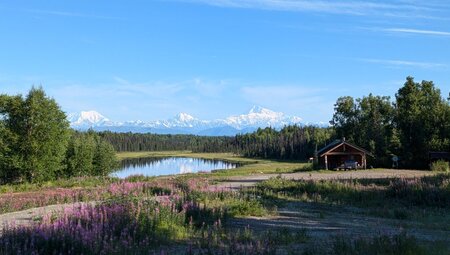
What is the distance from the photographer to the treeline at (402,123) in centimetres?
6900

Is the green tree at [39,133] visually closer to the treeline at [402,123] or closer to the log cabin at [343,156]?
the log cabin at [343,156]

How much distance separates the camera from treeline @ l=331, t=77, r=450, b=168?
69000 mm

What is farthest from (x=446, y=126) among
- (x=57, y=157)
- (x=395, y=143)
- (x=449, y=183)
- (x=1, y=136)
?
(x=1, y=136)

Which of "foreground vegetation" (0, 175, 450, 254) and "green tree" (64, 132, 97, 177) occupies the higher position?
"green tree" (64, 132, 97, 177)

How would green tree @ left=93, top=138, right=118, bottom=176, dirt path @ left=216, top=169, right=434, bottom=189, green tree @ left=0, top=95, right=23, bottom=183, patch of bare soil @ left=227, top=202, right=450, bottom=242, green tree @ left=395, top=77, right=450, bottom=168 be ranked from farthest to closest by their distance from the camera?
green tree @ left=93, top=138, right=118, bottom=176 < green tree @ left=395, top=77, right=450, bottom=168 < green tree @ left=0, top=95, right=23, bottom=183 < dirt path @ left=216, top=169, right=434, bottom=189 < patch of bare soil @ left=227, top=202, right=450, bottom=242


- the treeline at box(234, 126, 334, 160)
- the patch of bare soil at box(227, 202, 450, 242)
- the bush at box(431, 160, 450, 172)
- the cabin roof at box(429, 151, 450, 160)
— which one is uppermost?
the treeline at box(234, 126, 334, 160)

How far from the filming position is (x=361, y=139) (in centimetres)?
8069

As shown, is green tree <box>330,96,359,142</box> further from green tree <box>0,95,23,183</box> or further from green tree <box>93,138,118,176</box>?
green tree <box>0,95,23,183</box>

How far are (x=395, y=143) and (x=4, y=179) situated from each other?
183ft

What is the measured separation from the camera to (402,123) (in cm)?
7475

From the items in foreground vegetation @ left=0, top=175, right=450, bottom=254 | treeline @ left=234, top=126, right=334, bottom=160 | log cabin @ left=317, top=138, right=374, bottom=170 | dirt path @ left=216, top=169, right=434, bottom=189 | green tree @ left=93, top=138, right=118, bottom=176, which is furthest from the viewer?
treeline @ left=234, top=126, right=334, bottom=160

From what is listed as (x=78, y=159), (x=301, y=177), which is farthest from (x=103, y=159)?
(x=301, y=177)

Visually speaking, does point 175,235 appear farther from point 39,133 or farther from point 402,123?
point 402,123

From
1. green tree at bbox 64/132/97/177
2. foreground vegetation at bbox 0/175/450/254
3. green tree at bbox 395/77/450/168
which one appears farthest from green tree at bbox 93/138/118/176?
foreground vegetation at bbox 0/175/450/254
